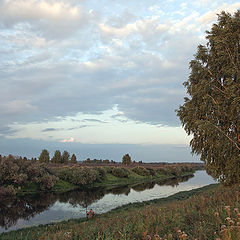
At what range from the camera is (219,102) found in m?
17.9

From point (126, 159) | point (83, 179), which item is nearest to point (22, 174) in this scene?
point (83, 179)

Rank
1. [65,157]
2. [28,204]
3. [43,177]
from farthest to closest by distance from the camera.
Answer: [65,157]
[43,177]
[28,204]

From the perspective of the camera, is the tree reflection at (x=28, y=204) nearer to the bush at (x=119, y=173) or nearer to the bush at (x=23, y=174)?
the bush at (x=23, y=174)

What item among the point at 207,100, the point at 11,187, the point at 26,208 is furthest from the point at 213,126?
the point at 11,187

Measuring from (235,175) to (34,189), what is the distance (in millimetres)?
36420

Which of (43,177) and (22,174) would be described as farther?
(43,177)

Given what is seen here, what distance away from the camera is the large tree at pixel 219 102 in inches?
678

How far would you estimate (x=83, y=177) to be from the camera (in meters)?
51.9

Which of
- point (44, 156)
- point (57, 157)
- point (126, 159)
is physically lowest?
point (126, 159)

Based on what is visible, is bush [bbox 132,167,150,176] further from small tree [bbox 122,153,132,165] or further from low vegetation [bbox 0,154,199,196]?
small tree [bbox 122,153,132,165]

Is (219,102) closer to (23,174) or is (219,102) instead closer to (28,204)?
(28,204)

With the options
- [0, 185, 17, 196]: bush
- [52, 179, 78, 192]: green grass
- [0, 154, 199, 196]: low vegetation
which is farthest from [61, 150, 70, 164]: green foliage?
[0, 185, 17, 196]: bush

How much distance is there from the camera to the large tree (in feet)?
56.5

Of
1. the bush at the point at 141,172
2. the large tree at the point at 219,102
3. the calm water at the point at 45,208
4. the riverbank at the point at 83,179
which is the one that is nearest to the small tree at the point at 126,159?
the bush at the point at 141,172
